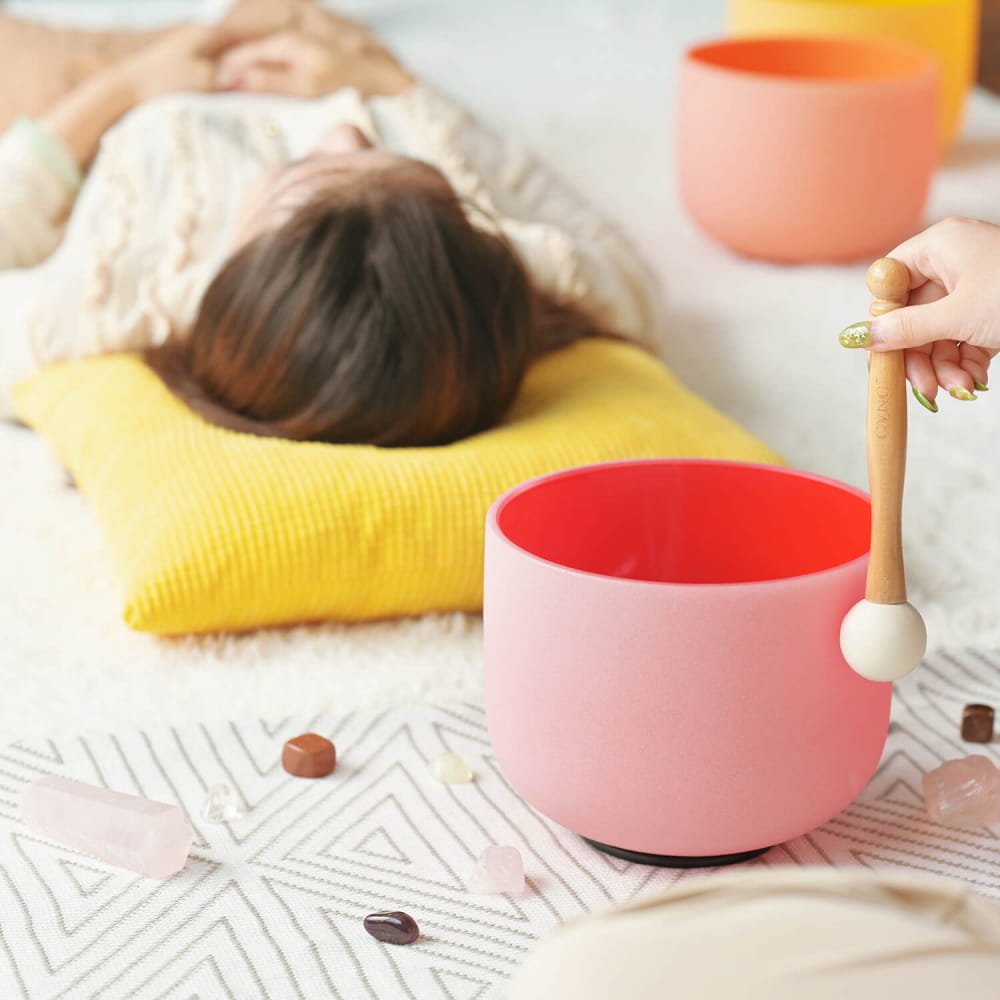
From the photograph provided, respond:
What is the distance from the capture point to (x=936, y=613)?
3.19 feet

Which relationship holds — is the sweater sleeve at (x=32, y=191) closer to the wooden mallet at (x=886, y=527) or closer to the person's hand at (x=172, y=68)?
the person's hand at (x=172, y=68)

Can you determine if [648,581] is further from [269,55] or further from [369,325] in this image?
[269,55]

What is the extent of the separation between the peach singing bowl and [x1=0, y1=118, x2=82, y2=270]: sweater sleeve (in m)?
0.71

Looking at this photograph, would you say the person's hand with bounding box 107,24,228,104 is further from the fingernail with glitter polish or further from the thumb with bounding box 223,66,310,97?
the fingernail with glitter polish

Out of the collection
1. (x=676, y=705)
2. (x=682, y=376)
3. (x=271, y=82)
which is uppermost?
(x=271, y=82)

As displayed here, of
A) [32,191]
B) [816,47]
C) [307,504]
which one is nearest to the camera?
[307,504]

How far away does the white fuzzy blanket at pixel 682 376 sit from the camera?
881mm

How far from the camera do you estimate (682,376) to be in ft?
4.61

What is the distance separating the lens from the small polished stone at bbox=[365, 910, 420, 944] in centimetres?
64

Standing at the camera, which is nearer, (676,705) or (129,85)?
(676,705)

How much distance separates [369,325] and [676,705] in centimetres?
47

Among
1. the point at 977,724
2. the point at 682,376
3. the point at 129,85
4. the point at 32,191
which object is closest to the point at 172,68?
the point at 129,85

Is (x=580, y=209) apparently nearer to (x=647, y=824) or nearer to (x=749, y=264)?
(x=749, y=264)

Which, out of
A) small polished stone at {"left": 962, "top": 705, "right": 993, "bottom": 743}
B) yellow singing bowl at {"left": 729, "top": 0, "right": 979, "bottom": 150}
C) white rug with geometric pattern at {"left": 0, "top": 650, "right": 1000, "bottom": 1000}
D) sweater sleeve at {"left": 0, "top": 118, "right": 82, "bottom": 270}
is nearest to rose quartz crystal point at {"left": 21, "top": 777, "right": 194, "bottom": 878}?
white rug with geometric pattern at {"left": 0, "top": 650, "right": 1000, "bottom": 1000}
